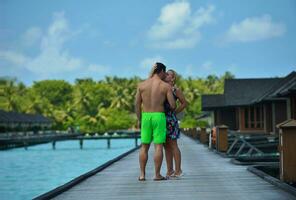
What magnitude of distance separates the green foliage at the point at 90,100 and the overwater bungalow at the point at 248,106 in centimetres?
3839

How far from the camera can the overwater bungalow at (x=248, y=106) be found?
36.1 meters

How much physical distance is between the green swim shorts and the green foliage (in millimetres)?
79885

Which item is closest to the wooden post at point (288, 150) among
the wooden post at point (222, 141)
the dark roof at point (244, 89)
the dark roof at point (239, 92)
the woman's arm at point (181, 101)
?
the woman's arm at point (181, 101)

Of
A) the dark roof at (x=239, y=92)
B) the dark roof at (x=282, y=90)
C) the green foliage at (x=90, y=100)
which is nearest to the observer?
the dark roof at (x=282, y=90)

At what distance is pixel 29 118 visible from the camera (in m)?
86.5

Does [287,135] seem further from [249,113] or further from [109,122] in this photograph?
[109,122]

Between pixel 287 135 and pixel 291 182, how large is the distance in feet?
2.42

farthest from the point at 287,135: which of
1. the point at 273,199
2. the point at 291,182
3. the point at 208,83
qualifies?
the point at 208,83

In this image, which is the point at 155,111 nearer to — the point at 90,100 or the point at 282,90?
the point at 282,90

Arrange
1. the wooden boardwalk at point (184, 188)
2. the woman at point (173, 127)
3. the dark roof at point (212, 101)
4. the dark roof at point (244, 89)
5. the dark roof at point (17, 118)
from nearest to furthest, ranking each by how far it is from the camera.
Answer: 1. the wooden boardwalk at point (184, 188)
2. the woman at point (173, 127)
3. the dark roof at point (244, 89)
4. the dark roof at point (212, 101)
5. the dark roof at point (17, 118)

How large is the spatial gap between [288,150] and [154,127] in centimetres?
202

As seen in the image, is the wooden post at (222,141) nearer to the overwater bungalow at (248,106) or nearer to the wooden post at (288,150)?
the wooden post at (288,150)

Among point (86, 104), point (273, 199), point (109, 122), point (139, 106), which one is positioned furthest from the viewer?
point (86, 104)

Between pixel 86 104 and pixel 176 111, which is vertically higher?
pixel 86 104
